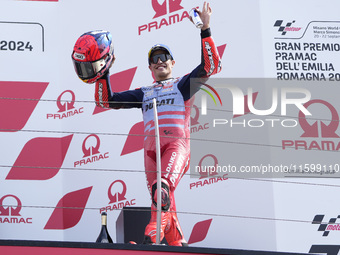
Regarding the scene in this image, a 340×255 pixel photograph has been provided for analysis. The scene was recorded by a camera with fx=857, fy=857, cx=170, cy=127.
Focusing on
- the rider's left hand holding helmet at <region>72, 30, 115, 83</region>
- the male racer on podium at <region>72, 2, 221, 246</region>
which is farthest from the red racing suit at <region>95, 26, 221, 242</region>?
the rider's left hand holding helmet at <region>72, 30, 115, 83</region>


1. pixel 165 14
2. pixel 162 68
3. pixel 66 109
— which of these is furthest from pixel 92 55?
pixel 165 14

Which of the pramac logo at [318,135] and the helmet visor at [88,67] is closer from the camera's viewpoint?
the helmet visor at [88,67]

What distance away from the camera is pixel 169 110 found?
389cm

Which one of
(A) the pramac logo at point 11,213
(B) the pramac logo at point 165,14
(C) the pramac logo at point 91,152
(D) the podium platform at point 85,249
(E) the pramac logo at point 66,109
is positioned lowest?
(D) the podium platform at point 85,249

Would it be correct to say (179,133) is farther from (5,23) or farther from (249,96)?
(5,23)

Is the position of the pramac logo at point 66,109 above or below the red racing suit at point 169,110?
above

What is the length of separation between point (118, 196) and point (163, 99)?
108cm

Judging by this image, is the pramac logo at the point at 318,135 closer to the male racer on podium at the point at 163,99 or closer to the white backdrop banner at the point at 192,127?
the white backdrop banner at the point at 192,127

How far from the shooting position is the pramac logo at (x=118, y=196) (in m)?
4.85

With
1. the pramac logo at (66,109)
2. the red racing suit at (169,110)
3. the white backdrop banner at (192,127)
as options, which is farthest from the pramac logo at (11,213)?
the red racing suit at (169,110)

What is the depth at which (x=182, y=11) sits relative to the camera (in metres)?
5.24

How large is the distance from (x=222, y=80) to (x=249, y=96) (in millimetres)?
188

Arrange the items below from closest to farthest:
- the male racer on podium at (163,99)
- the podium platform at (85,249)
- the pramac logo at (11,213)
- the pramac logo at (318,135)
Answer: the podium platform at (85,249) < the male racer on podium at (163,99) < the pramac logo at (11,213) < the pramac logo at (318,135)

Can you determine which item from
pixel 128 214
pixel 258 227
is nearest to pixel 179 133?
pixel 128 214
